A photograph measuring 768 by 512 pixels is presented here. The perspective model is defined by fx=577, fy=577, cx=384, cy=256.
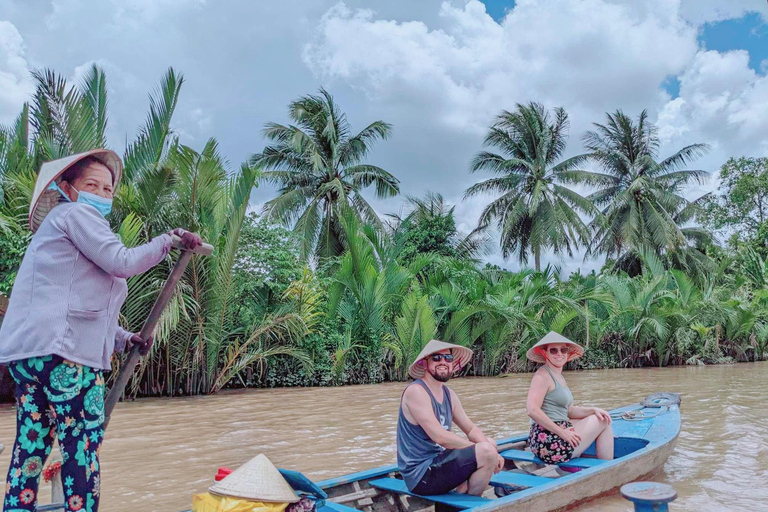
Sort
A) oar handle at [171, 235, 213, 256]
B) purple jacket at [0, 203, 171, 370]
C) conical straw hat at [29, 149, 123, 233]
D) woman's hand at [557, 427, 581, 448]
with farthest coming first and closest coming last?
woman's hand at [557, 427, 581, 448]
oar handle at [171, 235, 213, 256]
conical straw hat at [29, 149, 123, 233]
purple jacket at [0, 203, 171, 370]

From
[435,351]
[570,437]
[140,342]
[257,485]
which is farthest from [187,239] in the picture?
[570,437]

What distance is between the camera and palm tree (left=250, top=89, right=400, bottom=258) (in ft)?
73.4

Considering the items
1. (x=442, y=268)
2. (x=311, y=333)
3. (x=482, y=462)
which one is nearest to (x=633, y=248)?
(x=442, y=268)

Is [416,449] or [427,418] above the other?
[427,418]

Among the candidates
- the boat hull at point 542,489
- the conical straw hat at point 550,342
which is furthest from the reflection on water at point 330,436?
the conical straw hat at point 550,342

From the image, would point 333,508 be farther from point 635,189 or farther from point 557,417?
point 635,189

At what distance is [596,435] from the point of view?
475 cm

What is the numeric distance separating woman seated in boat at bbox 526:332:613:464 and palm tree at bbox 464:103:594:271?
21097 millimetres

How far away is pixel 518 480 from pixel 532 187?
23.8 metres

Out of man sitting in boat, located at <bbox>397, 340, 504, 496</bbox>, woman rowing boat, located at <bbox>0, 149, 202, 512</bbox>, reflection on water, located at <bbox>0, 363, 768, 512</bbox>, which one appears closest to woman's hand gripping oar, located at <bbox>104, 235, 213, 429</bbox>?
woman rowing boat, located at <bbox>0, 149, 202, 512</bbox>

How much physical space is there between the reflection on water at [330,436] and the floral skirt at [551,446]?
43 cm

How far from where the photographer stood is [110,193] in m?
2.66

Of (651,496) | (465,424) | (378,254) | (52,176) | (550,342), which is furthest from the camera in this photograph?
(378,254)

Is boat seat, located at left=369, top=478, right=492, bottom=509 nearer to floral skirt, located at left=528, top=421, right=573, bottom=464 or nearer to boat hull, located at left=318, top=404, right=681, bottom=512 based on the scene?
boat hull, located at left=318, top=404, right=681, bottom=512
